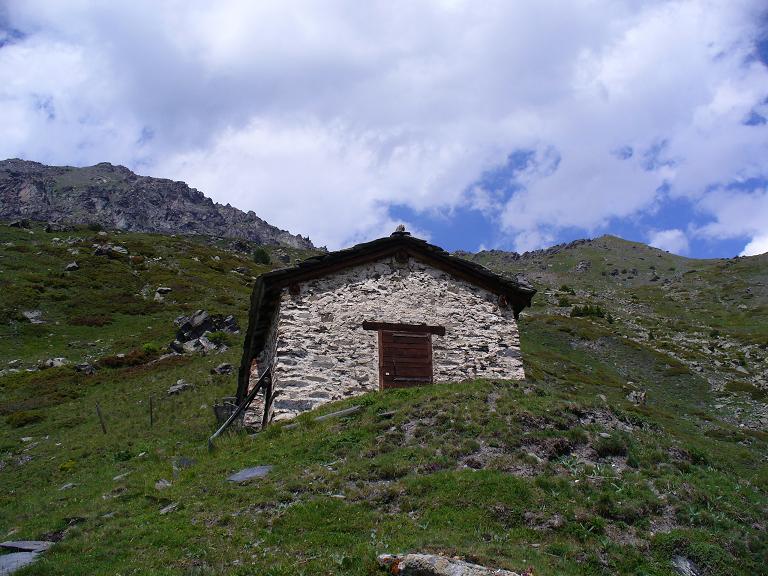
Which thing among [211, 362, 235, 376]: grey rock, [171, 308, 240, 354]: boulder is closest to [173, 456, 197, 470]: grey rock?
[211, 362, 235, 376]: grey rock

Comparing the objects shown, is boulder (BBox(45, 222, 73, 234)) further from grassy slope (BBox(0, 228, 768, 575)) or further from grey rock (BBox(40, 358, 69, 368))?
grassy slope (BBox(0, 228, 768, 575))

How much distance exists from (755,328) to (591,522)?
89.0 m

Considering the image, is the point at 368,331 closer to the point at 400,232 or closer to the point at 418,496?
the point at 400,232

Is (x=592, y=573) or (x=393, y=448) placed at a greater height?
(x=393, y=448)

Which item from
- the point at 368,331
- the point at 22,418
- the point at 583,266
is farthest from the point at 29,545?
the point at 583,266

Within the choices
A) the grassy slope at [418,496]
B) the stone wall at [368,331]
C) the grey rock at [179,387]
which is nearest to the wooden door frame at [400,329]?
the stone wall at [368,331]

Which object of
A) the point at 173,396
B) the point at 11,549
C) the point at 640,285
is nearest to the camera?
the point at 11,549

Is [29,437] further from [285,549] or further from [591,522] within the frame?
[591,522]

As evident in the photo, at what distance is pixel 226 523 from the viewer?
11.8 metres

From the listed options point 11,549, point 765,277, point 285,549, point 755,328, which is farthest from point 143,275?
point 765,277

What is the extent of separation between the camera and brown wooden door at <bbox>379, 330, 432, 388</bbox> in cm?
2114

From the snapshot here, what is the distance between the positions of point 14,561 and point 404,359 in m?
12.6

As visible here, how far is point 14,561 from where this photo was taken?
11.7 m

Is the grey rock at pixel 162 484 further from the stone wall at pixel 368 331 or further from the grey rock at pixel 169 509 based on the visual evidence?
the stone wall at pixel 368 331
